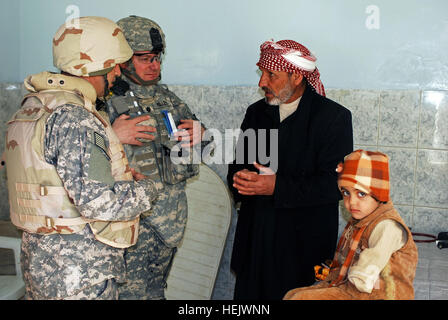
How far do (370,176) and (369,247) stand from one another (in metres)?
0.30

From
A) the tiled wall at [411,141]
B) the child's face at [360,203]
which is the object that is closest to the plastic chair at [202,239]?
the tiled wall at [411,141]

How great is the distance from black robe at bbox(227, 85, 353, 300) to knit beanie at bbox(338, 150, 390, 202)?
49cm

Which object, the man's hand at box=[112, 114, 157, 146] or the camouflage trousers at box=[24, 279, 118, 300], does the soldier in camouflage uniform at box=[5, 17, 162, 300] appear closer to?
the camouflage trousers at box=[24, 279, 118, 300]

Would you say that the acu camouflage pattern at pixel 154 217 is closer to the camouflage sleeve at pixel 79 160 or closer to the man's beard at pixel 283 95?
the man's beard at pixel 283 95

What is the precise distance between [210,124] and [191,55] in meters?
0.56

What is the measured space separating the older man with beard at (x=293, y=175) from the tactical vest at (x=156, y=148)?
407mm

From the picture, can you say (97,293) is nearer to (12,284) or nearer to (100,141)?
(100,141)

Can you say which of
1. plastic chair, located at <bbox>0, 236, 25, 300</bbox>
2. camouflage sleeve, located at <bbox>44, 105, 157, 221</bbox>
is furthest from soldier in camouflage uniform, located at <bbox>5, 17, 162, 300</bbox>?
plastic chair, located at <bbox>0, 236, 25, 300</bbox>

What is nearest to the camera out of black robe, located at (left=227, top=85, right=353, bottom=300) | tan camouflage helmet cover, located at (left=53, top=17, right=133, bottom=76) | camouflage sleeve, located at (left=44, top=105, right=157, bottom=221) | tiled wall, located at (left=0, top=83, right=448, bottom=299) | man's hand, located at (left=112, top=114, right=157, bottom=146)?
camouflage sleeve, located at (left=44, top=105, right=157, bottom=221)

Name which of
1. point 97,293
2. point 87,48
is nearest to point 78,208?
point 97,293

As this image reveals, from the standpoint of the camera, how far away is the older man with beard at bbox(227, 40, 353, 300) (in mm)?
2535

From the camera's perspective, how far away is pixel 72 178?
1821 mm
